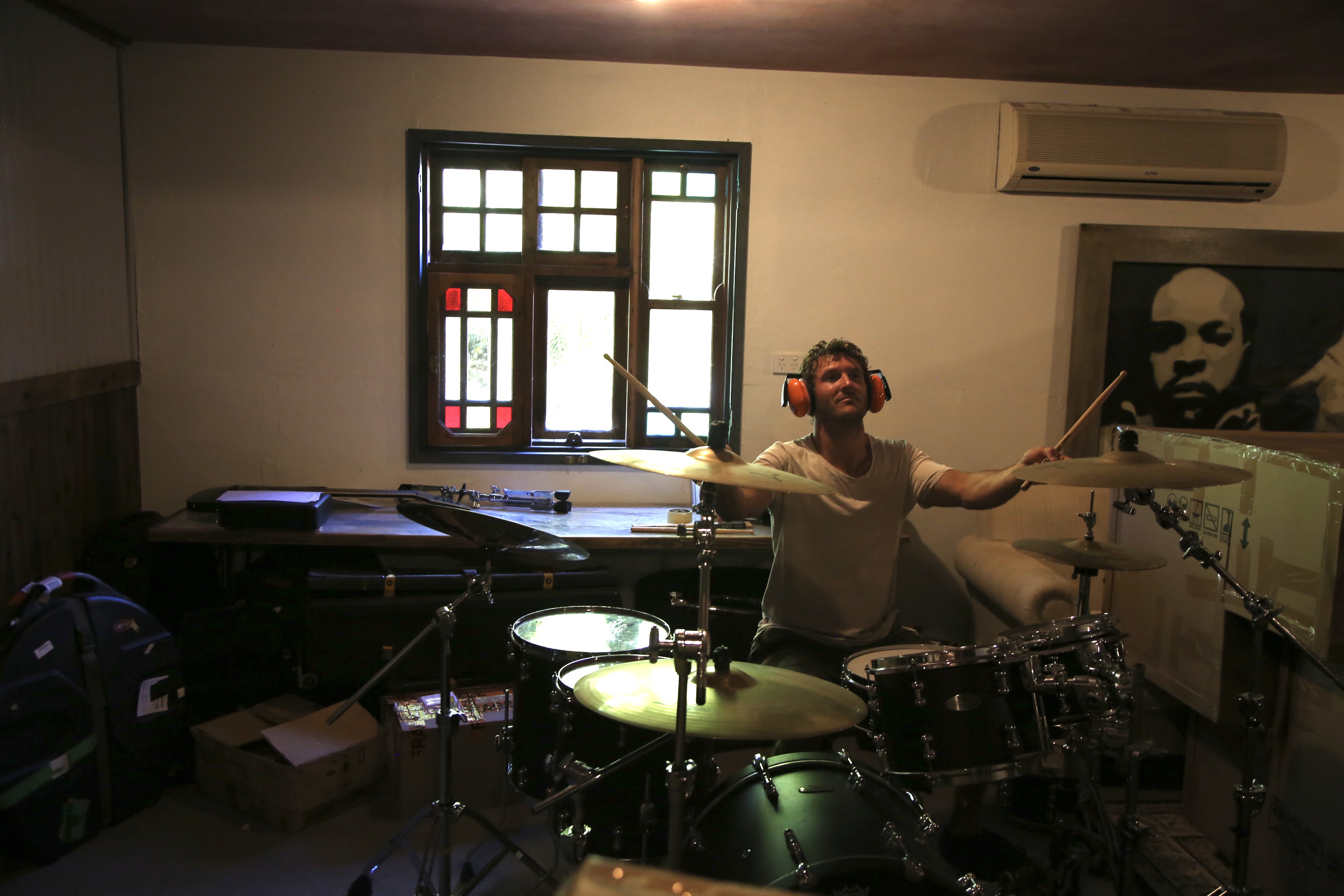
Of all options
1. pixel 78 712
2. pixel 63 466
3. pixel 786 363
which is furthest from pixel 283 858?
pixel 786 363

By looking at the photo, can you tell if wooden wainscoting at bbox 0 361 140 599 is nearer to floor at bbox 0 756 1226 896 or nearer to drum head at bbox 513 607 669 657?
floor at bbox 0 756 1226 896

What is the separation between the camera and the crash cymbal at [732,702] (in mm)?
1682

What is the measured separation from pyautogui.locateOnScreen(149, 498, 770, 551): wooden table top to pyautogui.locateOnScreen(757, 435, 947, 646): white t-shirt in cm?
61

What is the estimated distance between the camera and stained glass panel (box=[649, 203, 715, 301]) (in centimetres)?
382

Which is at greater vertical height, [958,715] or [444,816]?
[958,715]

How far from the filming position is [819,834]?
1703 mm

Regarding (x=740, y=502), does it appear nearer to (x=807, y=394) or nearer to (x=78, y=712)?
(x=807, y=394)

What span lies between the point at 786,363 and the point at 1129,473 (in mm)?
1861

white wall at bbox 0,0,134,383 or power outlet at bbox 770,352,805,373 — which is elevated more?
white wall at bbox 0,0,134,383

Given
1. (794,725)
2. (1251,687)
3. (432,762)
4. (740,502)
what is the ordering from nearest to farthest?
(794,725) → (1251,687) → (740,502) → (432,762)

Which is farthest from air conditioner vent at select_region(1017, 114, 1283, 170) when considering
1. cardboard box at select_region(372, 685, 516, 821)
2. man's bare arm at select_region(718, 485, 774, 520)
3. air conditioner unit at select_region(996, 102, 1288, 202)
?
cardboard box at select_region(372, 685, 516, 821)

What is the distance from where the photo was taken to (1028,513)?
3.54m

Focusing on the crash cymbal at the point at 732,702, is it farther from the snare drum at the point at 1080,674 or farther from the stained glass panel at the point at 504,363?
the stained glass panel at the point at 504,363

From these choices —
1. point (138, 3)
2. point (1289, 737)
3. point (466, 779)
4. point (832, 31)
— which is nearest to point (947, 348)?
point (832, 31)
